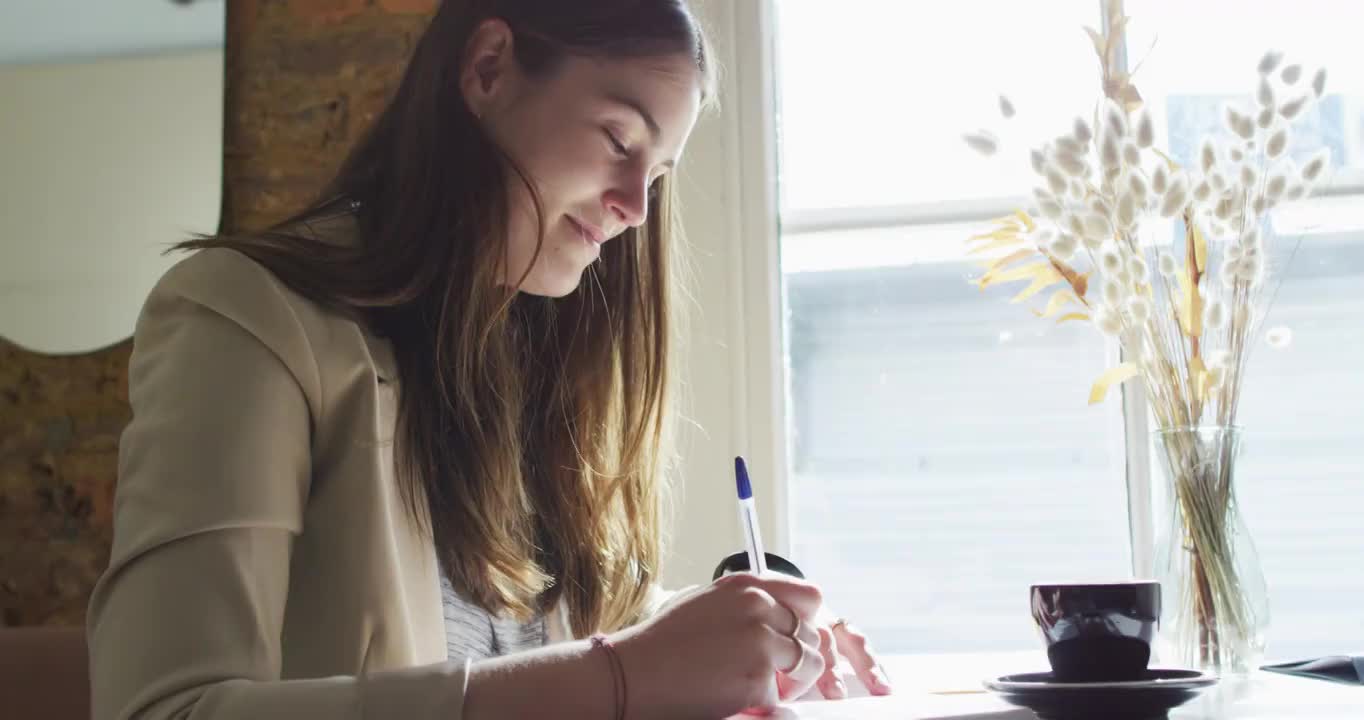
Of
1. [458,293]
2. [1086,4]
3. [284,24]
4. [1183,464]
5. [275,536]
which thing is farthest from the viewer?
[284,24]

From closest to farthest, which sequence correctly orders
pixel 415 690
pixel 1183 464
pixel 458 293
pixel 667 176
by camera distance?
pixel 415 690, pixel 458 293, pixel 1183 464, pixel 667 176

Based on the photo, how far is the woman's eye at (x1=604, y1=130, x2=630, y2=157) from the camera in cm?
115

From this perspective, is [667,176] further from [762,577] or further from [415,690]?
[415,690]

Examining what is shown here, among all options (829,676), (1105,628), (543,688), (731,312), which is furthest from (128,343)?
(1105,628)

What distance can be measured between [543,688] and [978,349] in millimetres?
1305

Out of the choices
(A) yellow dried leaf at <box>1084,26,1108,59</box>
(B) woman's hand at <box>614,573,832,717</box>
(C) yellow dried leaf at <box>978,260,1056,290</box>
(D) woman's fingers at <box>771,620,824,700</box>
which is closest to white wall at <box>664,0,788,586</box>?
(C) yellow dried leaf at <box>978,260,1056,290</box>

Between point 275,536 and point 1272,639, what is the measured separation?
147 cm

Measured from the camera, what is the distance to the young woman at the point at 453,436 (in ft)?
2.54

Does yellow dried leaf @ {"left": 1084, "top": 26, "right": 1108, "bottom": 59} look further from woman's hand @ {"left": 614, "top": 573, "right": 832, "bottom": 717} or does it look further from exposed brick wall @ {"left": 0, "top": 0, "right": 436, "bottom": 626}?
exposed brick wall @ {"left": 0, "top": 0, "right": 436, "bottom": 626}

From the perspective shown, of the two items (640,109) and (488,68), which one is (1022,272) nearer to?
(640,109)

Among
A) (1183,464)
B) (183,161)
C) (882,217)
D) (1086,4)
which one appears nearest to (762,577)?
(1183,464)

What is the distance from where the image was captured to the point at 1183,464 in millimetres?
1229

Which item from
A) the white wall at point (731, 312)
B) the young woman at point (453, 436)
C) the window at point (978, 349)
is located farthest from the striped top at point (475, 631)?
the window at point (978, 349)

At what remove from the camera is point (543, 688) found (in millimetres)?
758
